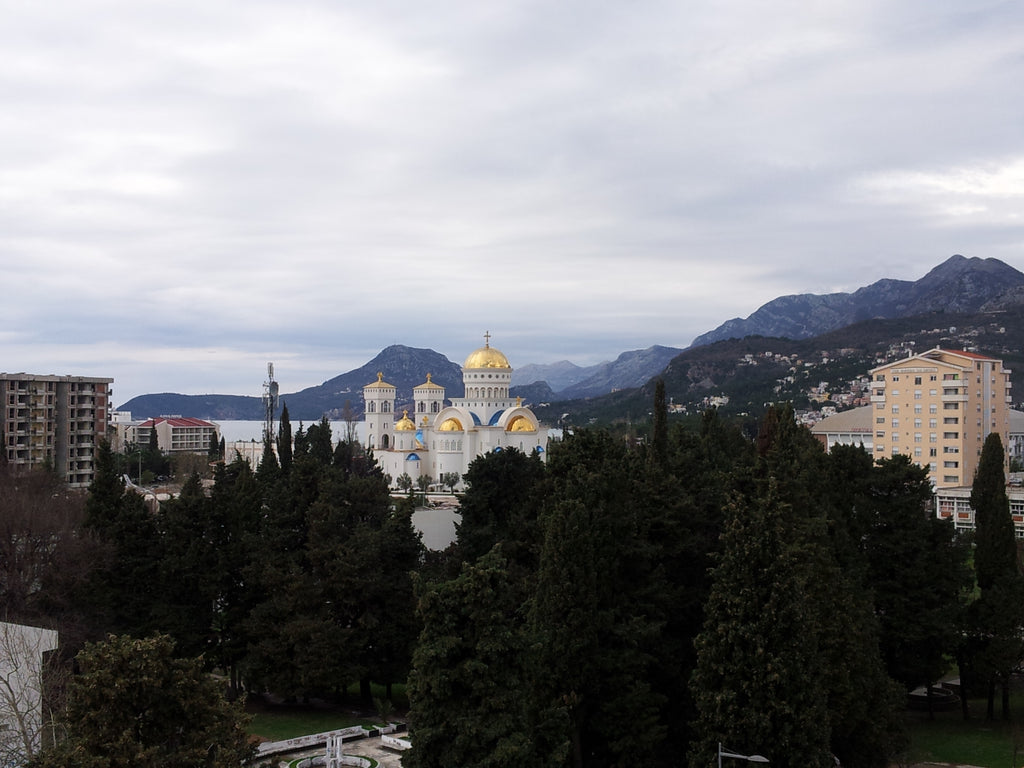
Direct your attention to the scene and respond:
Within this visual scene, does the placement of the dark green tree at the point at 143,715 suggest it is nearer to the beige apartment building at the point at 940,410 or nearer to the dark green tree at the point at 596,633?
the dark green tree at the point at 596,633

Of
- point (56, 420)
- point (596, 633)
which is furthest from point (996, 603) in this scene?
point (56, 420)

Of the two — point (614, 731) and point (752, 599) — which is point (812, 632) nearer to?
point (752, 599)

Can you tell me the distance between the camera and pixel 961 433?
60875 millimetres

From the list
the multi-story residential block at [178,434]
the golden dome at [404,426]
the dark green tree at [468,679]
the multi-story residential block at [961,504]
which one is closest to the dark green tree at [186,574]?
the dark green tree at [468,679]

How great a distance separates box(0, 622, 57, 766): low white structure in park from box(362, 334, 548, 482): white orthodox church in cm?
5150

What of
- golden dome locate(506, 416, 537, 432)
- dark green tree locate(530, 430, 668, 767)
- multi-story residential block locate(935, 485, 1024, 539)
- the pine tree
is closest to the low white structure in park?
dark green tree locate(530, 430, 668, 767)

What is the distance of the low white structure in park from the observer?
16.3 metres

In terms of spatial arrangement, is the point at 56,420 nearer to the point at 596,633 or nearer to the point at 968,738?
A: the point at 596,633

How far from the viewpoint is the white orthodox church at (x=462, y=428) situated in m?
72.0

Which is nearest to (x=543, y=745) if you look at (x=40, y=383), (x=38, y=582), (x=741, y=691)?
(x=741, y=691)

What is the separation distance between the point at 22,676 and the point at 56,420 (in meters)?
44.4

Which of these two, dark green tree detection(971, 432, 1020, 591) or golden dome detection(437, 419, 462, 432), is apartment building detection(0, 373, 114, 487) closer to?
golden dome detection(437, 419, 462, 432)

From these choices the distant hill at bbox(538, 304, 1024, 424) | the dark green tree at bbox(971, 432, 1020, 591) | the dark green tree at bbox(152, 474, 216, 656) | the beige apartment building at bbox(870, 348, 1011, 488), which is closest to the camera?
the dark green tree at bbox(152, 474, 216, 656)

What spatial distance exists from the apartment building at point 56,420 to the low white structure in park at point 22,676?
38680mm
